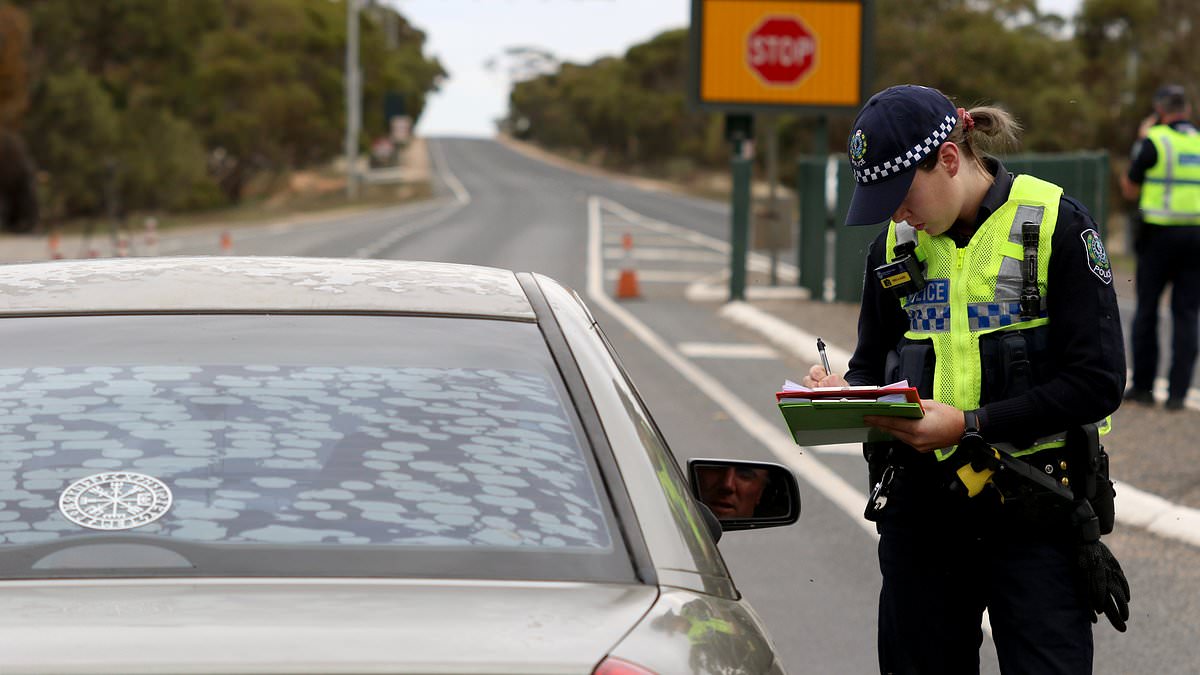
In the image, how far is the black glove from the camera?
11.0ft

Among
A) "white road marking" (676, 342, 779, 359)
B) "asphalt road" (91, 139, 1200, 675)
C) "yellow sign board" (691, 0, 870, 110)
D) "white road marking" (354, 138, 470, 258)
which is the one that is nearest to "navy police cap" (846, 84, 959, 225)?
"asphalt road" (91, 139, 1200, 675)

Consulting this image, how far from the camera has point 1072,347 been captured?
3.34 meters

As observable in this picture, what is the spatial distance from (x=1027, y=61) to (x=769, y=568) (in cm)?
5164

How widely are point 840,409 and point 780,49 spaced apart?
17609mm

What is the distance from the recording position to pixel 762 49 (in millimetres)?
20531

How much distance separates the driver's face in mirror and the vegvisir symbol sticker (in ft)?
2.10

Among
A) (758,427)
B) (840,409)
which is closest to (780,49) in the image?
(758,427)

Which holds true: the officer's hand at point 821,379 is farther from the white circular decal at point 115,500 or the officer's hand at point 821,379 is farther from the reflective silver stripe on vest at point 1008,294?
the white circular decal at point 115,500

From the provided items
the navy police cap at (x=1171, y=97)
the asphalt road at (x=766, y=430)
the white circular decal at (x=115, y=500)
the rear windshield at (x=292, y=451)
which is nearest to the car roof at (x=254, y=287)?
the rear windshield at (x=292, y=451)

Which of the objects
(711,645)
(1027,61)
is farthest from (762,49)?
(1027,61)

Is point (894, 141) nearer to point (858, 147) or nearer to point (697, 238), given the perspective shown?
point (858, 147)

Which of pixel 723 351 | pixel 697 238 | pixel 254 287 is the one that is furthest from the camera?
pixel 697 238

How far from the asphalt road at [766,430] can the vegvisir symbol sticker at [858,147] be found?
259cm

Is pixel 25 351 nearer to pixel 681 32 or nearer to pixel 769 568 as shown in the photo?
pixel 769 568
